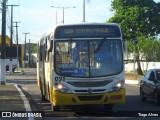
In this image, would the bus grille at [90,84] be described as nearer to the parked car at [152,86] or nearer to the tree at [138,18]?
the parked car at [152,86]

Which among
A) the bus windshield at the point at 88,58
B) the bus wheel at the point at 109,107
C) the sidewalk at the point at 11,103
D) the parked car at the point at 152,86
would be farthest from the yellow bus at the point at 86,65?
the parked car at the point at 152,86

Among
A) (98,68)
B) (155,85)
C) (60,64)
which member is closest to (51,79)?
(60,64)

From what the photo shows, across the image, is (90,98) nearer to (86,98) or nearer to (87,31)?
(86,98)

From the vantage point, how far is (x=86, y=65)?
51.0ft

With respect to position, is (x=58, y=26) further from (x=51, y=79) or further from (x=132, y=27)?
(x=132, y=27)

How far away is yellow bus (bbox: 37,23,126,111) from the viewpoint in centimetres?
1533

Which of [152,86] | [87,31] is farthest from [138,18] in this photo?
[87,31]

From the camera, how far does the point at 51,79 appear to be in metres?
15.9

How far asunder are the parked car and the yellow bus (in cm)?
441

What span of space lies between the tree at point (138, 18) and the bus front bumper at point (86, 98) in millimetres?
44660

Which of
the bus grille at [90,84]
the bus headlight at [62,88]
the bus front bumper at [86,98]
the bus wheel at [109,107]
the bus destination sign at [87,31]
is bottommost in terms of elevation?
the bus wheel at [109,107]

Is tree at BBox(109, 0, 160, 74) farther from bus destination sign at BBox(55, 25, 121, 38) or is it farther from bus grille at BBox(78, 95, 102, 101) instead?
bus grille at BBox(78, 95, 102, 101)

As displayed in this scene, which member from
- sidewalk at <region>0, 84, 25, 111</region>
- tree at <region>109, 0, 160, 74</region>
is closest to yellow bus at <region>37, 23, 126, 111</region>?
sidewalk at <region>0, 84, 25, 111</region>

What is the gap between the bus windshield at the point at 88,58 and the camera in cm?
1551
